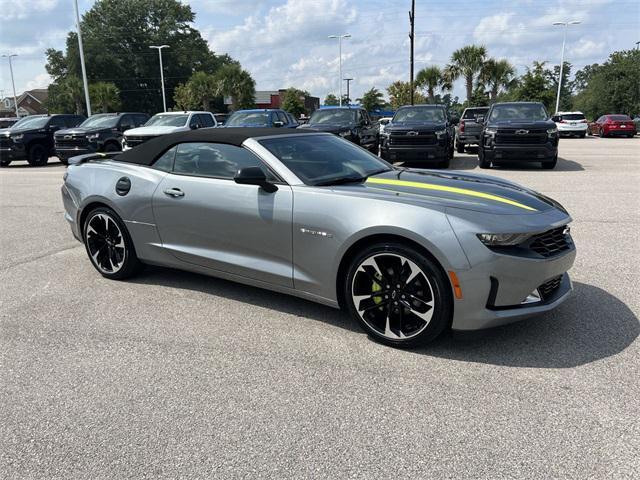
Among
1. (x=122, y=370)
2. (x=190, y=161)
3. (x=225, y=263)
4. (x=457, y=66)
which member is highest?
(x=457, y=66)

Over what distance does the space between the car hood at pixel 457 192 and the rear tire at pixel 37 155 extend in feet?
61.7

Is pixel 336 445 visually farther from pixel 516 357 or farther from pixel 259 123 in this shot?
pixel 259 123

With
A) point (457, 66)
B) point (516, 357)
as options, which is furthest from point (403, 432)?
point (457, 66)

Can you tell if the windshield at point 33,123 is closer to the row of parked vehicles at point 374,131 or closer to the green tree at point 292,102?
the row of parked vehicles at point 374,131

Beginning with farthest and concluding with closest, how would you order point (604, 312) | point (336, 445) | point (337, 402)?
1. point (604, 312)
2. point (337, 402)
3. point (336, 445)

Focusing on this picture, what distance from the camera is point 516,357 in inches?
132

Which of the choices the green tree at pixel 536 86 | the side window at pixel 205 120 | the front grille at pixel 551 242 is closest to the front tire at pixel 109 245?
the front grille at pixel 551 242

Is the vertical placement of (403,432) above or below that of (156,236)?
below

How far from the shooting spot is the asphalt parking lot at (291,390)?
7.97ft

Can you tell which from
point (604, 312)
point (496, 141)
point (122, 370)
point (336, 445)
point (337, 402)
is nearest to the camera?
point (336, 445)

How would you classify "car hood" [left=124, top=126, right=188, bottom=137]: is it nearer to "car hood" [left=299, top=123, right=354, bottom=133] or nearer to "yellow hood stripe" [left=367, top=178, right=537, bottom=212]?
"car hood" [left=299, top=123, right=354, bottom=133]

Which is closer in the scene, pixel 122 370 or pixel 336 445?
pixel 336 445

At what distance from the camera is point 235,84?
57562 mm

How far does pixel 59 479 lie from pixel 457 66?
1994 inches
